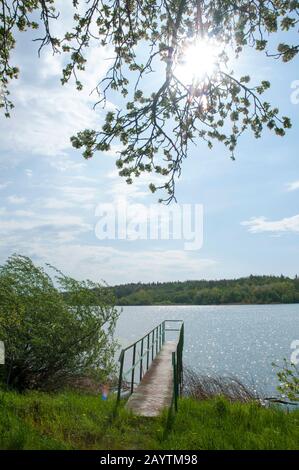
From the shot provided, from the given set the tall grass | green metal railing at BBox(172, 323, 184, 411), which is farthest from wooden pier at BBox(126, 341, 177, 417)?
the tall grass

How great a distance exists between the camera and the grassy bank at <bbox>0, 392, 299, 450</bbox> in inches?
248

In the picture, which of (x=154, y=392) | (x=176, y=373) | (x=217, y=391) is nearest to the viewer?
(x=176, y=373)

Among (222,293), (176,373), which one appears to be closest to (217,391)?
(176,373)

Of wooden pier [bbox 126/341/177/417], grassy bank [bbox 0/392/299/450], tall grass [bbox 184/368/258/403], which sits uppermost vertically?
grassy bank [bbox 0/392/299/450]

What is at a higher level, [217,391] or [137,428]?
[137,428]

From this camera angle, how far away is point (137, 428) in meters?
7.80

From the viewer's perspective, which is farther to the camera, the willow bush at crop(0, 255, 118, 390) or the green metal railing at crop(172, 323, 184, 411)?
the willow bush at crop(0, 255, 118, 390)

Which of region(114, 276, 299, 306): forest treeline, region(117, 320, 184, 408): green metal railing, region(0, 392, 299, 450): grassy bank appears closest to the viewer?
region(0, 392, 299, 450): grassy bank

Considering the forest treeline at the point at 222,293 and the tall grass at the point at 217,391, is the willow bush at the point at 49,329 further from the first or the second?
the forest treeline at the point at 222,293

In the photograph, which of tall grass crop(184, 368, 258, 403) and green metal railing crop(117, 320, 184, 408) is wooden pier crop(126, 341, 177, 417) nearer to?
green metal railing crop(117, 320, 184, 408)

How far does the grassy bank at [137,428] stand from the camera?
248 inches

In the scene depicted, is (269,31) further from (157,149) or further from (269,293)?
(269,293)

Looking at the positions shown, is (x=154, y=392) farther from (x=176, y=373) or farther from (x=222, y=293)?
(x=222, y=293)

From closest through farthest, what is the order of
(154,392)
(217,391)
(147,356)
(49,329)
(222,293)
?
(154,392), (49,329), (147,356), (217,391), (222,293)
